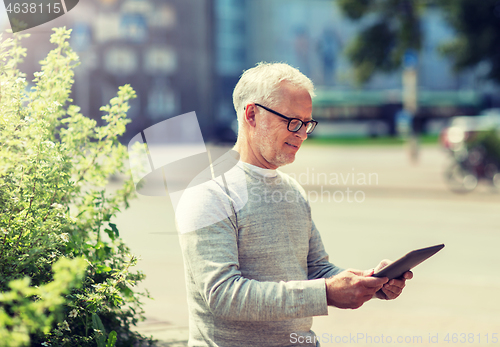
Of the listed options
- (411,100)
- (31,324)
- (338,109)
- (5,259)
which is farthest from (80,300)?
(338,109)

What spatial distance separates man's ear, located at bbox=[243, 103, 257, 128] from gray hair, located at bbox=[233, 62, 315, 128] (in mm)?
19

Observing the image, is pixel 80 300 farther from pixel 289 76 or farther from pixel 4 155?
pixel 289 76

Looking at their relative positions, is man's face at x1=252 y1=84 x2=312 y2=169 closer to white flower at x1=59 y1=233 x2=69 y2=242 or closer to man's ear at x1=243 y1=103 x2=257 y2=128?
man's ear at x1=243 y1=103 x2=257 y2=128

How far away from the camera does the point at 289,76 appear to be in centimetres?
201

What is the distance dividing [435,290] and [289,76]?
14.5 feet

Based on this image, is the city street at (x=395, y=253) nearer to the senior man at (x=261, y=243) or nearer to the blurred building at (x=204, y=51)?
the senior man at (x=261, y=243)

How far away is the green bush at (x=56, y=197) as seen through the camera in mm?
2115

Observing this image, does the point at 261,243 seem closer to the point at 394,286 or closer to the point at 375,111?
the point at 394,286

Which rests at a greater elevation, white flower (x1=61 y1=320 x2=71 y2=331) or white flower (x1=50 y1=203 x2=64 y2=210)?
white flower (x1=50 y1=203 x2=64 y2=210)

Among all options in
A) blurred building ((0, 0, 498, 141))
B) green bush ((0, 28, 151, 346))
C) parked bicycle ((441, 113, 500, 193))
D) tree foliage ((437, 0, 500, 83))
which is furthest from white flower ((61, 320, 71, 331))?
blurred building ((0, 0, 498, 141))

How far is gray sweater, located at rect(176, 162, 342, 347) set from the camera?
5.88 feet

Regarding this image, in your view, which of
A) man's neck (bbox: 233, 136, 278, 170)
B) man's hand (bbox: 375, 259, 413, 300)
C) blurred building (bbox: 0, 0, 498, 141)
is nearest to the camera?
man's hand (bbox: 375, 259, 413, 300)

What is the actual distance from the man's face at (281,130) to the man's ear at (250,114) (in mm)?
16

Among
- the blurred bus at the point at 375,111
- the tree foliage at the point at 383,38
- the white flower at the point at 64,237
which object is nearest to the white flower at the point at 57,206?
the white flower at the point at 64,237
